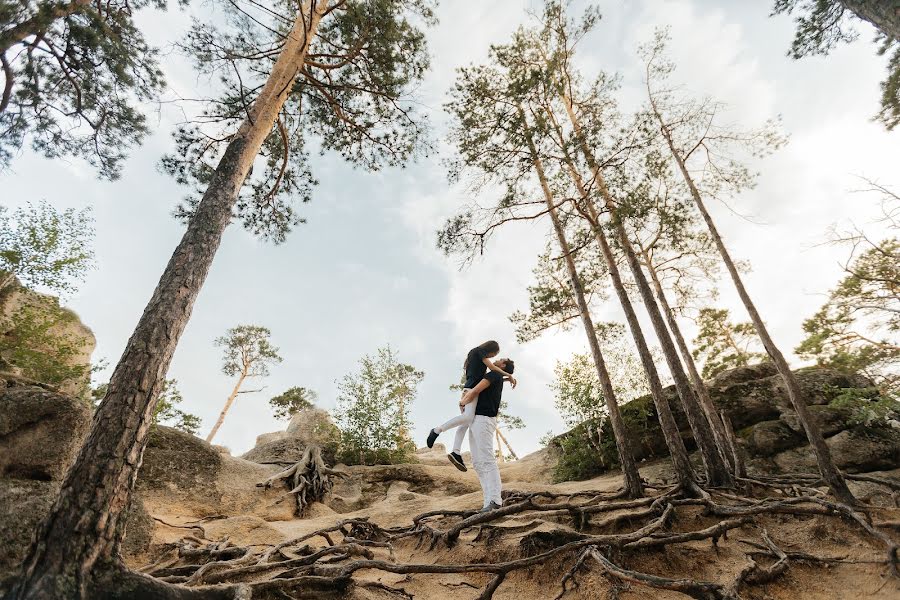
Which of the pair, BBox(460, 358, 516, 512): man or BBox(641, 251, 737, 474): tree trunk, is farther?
BBox(641, 251, 737, 474): tree trunk

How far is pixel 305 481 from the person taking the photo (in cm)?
1068

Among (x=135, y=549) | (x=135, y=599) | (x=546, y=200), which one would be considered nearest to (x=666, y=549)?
(x=135, y=599)

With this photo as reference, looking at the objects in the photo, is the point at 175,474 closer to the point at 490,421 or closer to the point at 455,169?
the point at 490,421

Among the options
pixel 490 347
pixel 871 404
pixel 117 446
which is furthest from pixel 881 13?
pixel 117 446

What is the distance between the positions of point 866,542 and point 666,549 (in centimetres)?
200

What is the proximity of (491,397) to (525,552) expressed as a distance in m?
1.83

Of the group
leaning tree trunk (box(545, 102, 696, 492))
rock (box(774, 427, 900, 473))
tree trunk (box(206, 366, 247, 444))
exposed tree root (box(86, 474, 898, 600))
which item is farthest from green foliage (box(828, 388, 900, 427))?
tree trunk (box(206, 366, 247, 444))

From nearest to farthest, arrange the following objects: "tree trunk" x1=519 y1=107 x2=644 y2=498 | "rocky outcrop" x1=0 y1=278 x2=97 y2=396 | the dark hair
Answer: the dark hair, "tree trunk" x1=519 y1=107 x2=644 y2=498, "rocky outcrop" x1=0 y1=278 x2=97 y2=396

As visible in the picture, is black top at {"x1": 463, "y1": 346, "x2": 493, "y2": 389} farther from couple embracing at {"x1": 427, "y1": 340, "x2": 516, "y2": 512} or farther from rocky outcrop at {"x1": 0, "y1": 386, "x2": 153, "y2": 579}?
rocky outcrop at {"x1": 0, "y1": 386, "x2": 153, "y2": 579}

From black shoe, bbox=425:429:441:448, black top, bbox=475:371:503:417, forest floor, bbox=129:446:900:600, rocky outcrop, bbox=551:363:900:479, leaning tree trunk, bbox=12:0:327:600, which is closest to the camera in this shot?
leaning tree trunk, bbox=12:0:327:600

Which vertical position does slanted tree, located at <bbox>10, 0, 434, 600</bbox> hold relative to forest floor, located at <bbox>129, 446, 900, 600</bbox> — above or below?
above

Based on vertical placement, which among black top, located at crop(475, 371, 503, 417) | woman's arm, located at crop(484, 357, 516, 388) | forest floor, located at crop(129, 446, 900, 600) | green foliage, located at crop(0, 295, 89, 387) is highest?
green foliage, located at crop(0, 295, 89, 387)

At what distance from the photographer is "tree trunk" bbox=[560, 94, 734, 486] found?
672 cm

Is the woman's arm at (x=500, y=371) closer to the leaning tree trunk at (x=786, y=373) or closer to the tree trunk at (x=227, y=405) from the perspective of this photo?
the leaning tree trunk at (x=786, y=373)
